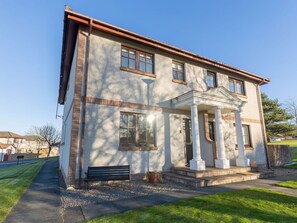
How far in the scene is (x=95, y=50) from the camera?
8148 mm

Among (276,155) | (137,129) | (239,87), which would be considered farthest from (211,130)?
(276,155)

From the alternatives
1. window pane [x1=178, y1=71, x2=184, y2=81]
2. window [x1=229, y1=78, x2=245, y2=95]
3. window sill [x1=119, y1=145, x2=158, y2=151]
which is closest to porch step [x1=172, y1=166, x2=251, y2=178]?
window sill [x1=119, y1=145, x2=158, y2=151]

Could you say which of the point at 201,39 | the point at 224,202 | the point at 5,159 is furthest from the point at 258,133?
the point at 5,159

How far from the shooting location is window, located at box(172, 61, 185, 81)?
10598 millimetres

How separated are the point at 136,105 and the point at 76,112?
9.53 ft

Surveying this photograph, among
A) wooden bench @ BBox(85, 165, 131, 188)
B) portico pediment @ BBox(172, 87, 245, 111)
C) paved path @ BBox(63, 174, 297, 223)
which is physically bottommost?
paved path @ BBox(63, 174, 297, 223)

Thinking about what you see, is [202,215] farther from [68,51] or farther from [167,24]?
[167,24]

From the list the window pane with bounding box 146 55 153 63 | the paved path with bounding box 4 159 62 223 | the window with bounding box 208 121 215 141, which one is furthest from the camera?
the window with bounding box 208 121 215 141

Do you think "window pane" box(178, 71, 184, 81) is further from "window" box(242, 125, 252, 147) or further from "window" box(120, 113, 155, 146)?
"window" box(242, 125, 252, 147)

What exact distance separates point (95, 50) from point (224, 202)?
8005 millimetres

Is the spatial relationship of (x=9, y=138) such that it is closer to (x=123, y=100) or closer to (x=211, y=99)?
(x=123, y=100)

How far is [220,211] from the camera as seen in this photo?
411 centimetres

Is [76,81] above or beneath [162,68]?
beneath

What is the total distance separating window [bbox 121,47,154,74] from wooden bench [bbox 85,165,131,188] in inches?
203
